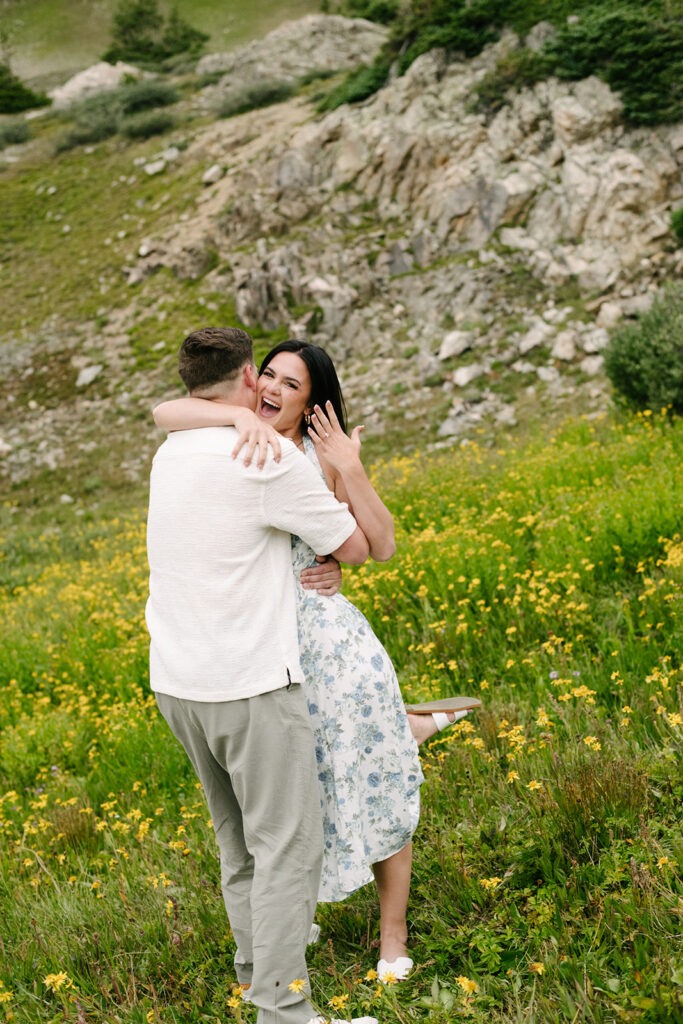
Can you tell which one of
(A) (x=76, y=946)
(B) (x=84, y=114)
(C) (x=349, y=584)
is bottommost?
(C) (x=349, y=584)

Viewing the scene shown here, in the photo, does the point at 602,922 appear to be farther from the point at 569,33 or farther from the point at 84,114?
the point at 84,114

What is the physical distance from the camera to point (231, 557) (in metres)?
2.35

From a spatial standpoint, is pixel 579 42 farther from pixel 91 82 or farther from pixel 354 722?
pixel 91 82

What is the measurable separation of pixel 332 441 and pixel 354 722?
3.24 feet

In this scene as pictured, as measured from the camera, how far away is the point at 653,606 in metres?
4.54

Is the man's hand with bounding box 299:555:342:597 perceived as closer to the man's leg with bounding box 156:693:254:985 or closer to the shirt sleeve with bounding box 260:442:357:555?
the shirt sleeve with bounding box 260:442:357:555

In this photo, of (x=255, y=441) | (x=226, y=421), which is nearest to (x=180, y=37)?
(x=226, y=421)

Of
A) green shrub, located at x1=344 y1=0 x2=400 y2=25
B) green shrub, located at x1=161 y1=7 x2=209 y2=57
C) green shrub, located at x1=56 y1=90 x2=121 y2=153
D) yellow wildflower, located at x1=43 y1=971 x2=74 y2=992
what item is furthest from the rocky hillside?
green shrub, located at x1=161 y1=7 x2=209 y2=57

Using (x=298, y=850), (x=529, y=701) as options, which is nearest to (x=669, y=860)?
(x=298, y=850)

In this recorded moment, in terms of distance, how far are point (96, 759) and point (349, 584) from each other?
2344 millimetres

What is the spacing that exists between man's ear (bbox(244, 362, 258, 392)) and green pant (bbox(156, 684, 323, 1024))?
1.02 metres

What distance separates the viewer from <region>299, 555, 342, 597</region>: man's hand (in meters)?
2.61

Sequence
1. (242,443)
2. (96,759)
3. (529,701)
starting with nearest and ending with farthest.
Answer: (242,443) < (529,701) < (96,759)

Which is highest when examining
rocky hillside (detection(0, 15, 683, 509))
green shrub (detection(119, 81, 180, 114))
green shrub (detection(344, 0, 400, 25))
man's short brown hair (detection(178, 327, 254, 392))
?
green shrub (detection(344, 0, 400, 25))
